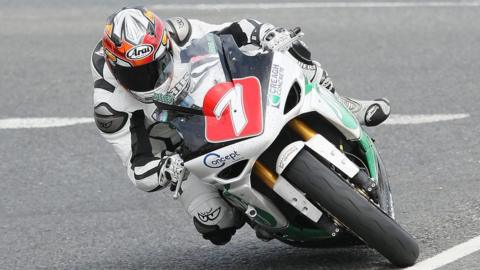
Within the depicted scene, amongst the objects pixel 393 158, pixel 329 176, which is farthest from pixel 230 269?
pixel 393 158

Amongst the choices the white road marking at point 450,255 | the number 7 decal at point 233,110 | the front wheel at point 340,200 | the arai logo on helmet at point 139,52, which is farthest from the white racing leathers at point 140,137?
the white road marking at point 450,255

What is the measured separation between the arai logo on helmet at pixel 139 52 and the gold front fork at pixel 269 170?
2.65ft

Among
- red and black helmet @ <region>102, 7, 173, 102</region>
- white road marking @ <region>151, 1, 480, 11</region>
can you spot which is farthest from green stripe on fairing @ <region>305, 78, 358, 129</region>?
white road marking @ <region>151, 1, 480, 11</region>

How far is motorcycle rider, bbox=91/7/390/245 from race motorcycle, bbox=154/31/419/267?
0.47 ft

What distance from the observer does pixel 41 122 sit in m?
9.47

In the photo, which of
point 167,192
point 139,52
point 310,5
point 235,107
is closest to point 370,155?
point 235,107

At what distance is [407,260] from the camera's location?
554 centimetres

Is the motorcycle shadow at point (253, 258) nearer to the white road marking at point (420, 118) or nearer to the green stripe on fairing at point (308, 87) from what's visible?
the green stripe on fairing at point (308, 87)

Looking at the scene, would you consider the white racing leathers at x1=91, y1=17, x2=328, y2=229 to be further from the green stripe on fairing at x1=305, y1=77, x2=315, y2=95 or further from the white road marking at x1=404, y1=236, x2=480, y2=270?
the white road marking at x1=404, y1=236, x2=480, y2=270

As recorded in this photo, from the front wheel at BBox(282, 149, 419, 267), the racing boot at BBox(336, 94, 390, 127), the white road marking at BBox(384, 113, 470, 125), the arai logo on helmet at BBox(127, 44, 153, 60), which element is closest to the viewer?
the front wheel at BBox(282, 149, 419, 267)

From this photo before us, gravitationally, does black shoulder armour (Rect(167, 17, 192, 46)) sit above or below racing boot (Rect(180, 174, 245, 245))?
above

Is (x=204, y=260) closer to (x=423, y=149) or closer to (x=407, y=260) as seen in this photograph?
(x=407, y=260)

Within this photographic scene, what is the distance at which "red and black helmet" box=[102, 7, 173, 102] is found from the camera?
5754 mm

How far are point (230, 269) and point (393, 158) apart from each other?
2344 mm
